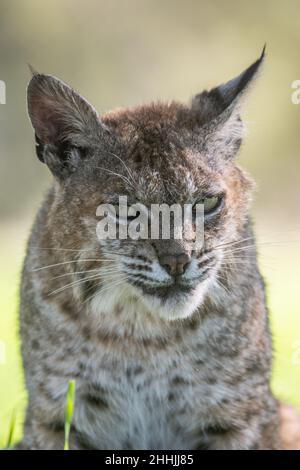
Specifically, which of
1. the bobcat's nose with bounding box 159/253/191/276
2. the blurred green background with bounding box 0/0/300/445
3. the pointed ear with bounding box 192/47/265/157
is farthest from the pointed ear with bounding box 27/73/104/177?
the blurred green background with bounding box 0/0/300/445

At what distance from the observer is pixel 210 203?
4.64 meters

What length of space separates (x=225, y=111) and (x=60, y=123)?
850 mm

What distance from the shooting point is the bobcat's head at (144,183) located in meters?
4.49

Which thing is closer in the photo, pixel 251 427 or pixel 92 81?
pixel 251 427

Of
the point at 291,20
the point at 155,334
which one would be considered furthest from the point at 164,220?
the point at 291,20

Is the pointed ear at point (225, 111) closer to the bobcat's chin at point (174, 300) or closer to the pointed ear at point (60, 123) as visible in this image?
the pointed ear at point (60, 123)

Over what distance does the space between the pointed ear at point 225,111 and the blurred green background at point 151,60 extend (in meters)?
11.4

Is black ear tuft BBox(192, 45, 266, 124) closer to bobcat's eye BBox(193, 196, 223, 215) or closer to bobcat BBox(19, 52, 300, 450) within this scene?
bobcat BBox(19, 52, 300, 450)

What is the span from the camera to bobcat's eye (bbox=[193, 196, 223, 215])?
15.1 feet

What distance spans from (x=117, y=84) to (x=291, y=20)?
13.1 ft

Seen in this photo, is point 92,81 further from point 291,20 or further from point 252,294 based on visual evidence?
point 252,294

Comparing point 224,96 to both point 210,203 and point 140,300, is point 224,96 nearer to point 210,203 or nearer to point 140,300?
point 210,203

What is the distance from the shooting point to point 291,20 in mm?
19734
